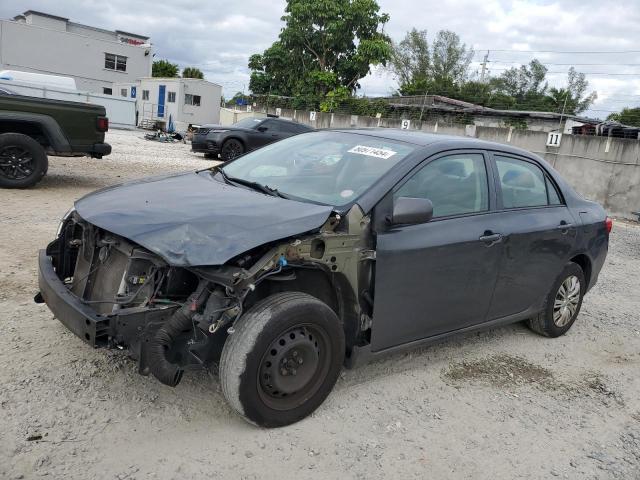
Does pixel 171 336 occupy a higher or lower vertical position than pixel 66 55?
lower

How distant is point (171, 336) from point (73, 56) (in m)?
43.6

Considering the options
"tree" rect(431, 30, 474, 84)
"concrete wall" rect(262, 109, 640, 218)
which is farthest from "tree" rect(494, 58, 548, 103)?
"concrete wall" rect(262, 109, 640, 218)

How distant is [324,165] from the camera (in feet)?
13.0

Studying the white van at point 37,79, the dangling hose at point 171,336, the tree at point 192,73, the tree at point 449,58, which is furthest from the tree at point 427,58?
the dangling hose at point 171,336

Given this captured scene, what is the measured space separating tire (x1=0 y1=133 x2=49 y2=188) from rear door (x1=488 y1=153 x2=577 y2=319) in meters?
7.09

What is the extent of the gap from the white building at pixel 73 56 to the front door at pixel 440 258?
136 feet

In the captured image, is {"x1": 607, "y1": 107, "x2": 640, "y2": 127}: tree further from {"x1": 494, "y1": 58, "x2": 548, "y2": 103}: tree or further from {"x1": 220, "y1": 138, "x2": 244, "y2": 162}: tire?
{"x1": 494, "y1": 58, "x2": 548, "y2": 103}: tree

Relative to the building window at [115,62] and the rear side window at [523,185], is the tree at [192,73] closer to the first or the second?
the building window at [115,62]

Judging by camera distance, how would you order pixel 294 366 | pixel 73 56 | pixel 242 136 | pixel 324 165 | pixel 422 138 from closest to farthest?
pixel 294 366
pixel 324 165
pixel 422 138
pixel 242 136
pixel 73 56

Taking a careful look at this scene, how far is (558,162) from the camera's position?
53.3 ft

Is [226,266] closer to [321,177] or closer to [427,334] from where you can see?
[321,177]

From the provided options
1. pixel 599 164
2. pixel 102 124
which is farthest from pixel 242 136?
pixel 599 164

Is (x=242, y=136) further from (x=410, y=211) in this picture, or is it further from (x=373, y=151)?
(x=410, y=211)

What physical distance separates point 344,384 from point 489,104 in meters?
40.0
